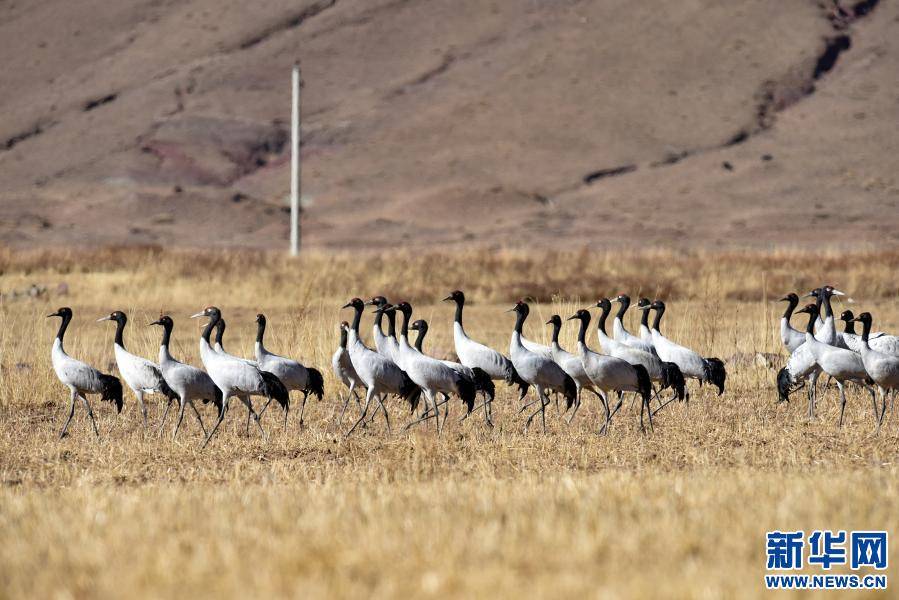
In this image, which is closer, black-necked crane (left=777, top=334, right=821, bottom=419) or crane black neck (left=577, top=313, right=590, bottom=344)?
crane black neck (left=577, top=313, right=590, bottom=344)

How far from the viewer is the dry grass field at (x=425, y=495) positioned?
5535 millimetres

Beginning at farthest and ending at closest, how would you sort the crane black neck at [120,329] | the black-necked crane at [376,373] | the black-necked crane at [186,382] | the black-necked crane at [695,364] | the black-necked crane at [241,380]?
the black-necked crane at [695,364] → the crane black neck at [120,329] → the black-necked crane at [376,373] → the black-necked crane at [186,382] → the black-necked crane at [241,380]

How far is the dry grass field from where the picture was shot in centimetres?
554

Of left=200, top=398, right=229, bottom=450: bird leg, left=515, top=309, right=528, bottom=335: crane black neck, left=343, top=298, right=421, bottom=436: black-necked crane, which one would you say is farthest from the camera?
left=515, top=309, right=528, bottom=335: crane black neck

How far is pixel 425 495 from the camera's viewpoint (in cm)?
744

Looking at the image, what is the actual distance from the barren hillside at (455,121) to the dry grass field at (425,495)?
158 feet

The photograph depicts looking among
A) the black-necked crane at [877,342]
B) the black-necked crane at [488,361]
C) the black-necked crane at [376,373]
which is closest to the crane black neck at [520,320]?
the black-necked crane at [488,361]

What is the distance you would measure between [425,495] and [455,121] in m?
76.0

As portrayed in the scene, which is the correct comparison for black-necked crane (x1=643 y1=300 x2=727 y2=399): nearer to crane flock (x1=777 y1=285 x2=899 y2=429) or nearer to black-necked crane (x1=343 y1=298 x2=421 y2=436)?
crane flock (x1=777 y1=285 x2=899 y2=429)

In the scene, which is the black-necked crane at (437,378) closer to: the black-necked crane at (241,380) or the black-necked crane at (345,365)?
the black-necked crane at (345,365)

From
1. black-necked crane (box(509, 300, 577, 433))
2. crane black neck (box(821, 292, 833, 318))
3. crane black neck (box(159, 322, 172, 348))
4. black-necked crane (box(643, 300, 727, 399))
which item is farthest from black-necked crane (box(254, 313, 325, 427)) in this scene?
crane black neck (box(821, 292, 833, 318))

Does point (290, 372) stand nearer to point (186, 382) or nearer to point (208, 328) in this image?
point (208, 328)

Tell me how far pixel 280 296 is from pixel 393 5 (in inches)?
2926

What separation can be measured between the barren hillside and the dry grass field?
1901 inches
